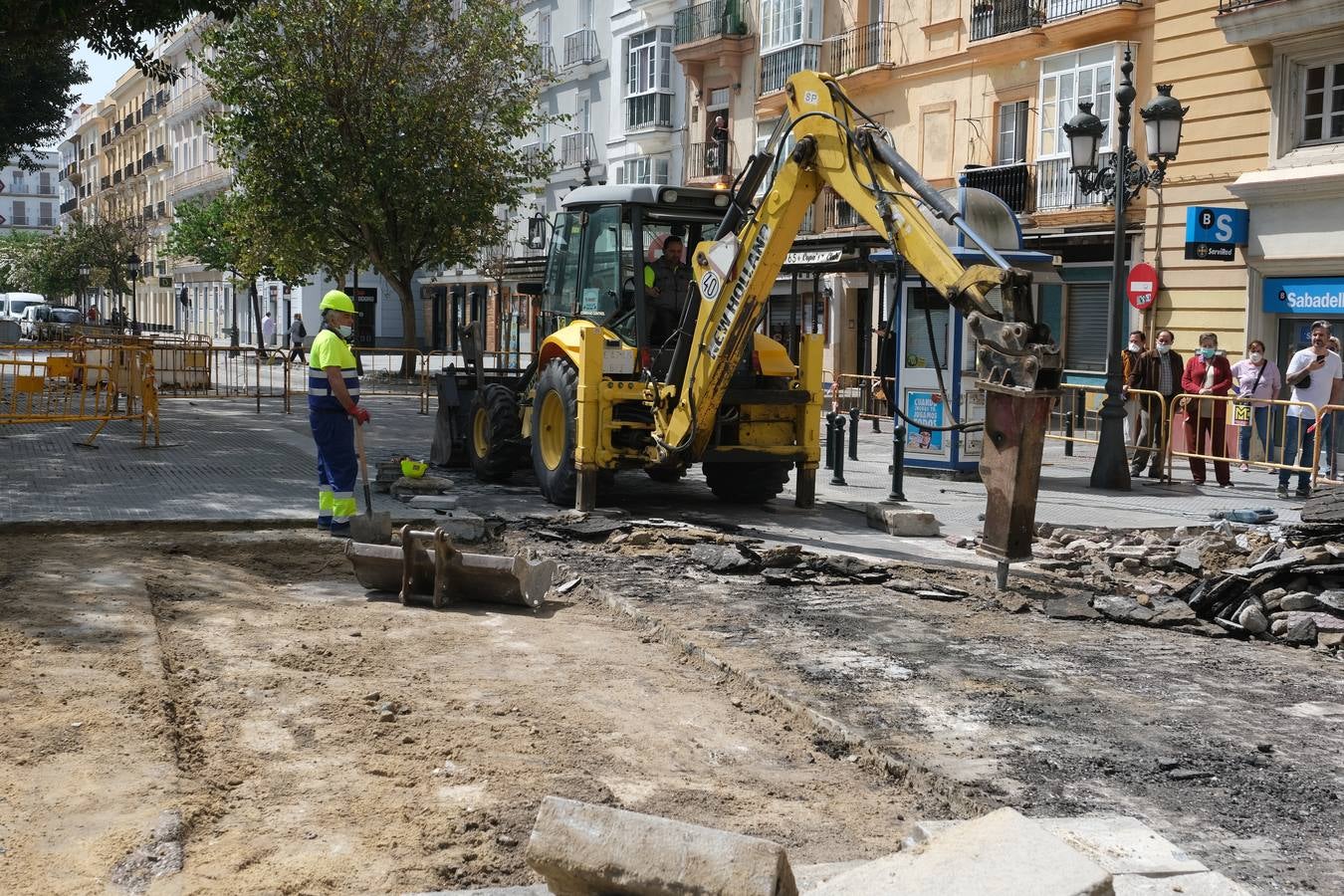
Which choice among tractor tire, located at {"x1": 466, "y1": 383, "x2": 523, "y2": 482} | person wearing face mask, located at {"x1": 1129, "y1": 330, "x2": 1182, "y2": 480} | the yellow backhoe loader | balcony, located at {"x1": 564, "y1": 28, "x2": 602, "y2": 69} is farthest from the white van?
person wearing face mask, located at {"x1": 1129, "y1": 330, "x2": 1182, "y2": 480}

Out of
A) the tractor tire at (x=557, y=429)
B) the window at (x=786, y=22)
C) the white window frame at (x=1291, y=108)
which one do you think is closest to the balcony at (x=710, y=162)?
the window at (x=786, y=22)

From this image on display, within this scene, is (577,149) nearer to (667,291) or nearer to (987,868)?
(667,291)

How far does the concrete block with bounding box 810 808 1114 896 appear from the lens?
3.50 metres

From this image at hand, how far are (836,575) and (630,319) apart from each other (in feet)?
12.5

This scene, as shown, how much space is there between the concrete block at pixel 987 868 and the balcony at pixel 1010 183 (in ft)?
72.6

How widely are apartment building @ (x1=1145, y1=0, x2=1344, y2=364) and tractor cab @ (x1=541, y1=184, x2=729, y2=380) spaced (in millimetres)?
10332

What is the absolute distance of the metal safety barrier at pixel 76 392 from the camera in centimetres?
1606

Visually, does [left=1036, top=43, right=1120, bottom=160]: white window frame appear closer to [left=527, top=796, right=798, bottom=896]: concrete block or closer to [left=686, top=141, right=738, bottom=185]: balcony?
[left=686, top=141, right=738, bottom=185]: balcony

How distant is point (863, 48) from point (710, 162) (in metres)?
7.44

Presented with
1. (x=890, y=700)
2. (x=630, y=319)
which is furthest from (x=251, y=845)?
(x=630, y=319)

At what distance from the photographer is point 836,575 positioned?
959cm

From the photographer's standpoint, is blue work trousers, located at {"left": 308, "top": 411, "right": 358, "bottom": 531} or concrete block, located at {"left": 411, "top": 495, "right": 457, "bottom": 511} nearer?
blue work trousers, located at {"left": 308, "top": 411, "right": 358, "bottom": 531}

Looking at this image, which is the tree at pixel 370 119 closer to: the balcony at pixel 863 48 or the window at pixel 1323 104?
the balcony at pixel 863 48

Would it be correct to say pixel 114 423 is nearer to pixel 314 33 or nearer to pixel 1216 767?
pixel 314 33
